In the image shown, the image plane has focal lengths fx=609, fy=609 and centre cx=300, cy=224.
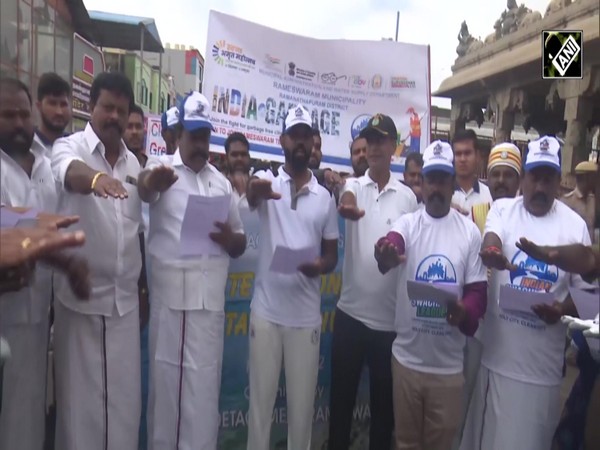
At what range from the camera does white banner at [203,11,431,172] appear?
16.4ft

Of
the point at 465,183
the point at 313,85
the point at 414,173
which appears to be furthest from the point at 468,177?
the point at 313,85

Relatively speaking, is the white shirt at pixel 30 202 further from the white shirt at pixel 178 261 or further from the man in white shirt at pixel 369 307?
the man in white shirt at pixel 369 307

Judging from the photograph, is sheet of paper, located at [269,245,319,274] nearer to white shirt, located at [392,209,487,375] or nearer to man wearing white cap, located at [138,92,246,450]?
man wearing white cap, located at [138,92,246,450]

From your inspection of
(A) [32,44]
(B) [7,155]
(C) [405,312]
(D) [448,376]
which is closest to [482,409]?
(D) [448,376]

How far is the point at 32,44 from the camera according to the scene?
731 cm

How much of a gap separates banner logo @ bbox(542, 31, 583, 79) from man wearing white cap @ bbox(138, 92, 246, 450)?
5.70 meters

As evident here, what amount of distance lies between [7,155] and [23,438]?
53.2 inches

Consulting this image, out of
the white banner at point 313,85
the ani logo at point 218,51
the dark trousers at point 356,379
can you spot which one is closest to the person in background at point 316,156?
the white banner at point 313,85

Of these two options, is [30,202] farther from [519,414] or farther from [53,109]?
[519,414]

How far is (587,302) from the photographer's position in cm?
234

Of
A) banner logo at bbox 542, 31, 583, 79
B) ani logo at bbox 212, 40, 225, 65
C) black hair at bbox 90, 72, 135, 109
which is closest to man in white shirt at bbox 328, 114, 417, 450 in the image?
black hair at bbox 90, 72, 135, 109

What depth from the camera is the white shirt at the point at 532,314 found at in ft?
9.80

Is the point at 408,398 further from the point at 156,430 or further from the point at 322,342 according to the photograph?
the point at 156,430

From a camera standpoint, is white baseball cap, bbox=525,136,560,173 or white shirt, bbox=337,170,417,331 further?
white shirt, bbox=337,170,417,331
